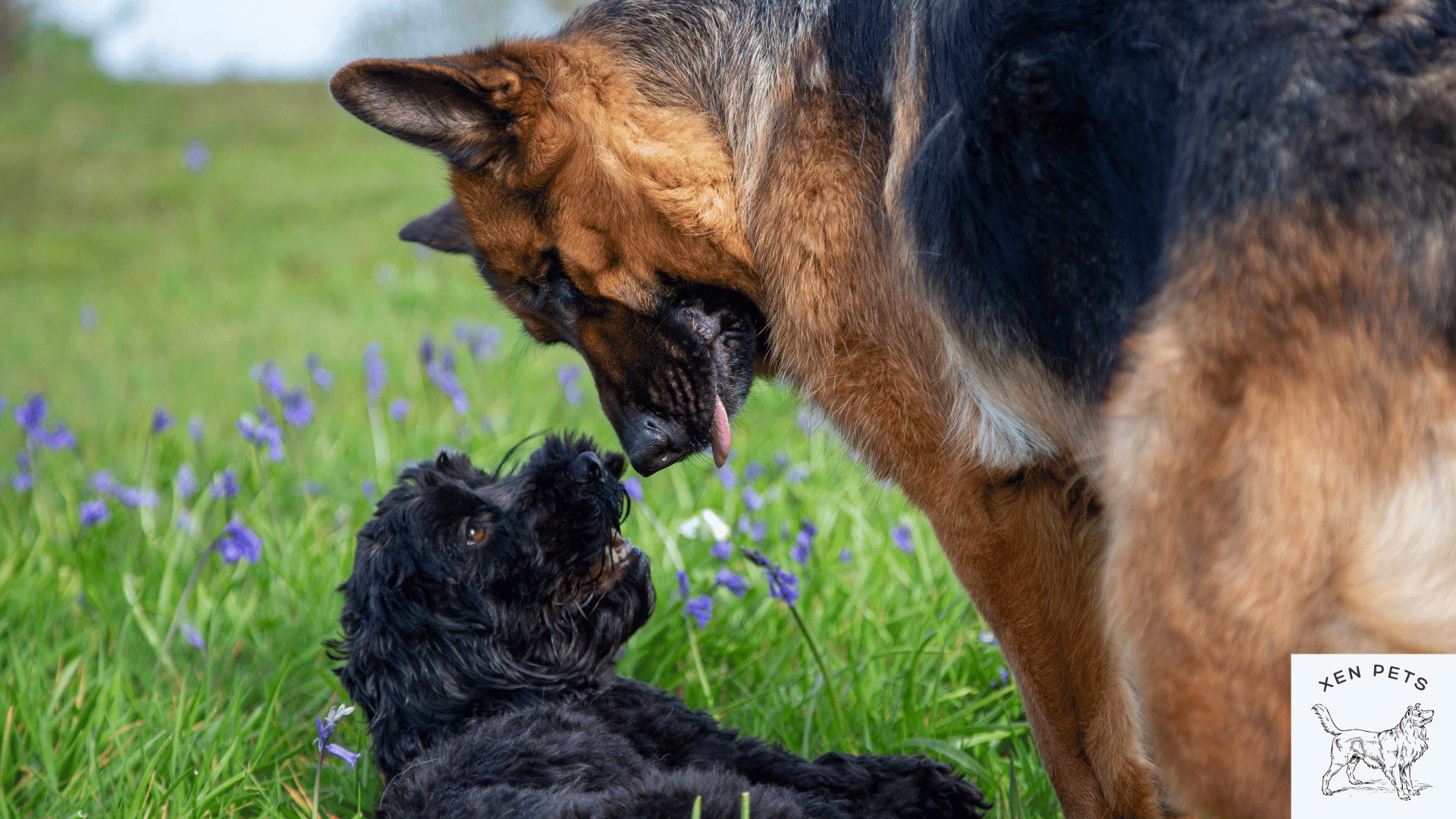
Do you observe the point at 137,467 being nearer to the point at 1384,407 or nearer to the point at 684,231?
the point at 684,231

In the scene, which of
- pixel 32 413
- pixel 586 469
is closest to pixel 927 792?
pixel 586 469

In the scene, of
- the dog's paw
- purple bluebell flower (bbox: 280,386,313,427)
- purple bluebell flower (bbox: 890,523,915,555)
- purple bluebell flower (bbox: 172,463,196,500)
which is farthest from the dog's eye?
purple bluebell flower (bbox: 172,463,196,500)

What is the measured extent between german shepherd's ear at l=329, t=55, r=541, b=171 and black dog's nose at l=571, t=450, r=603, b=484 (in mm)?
820

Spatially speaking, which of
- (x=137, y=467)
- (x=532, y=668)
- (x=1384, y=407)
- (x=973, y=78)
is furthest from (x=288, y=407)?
(x=1384, y=407)

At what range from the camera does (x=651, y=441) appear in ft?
9.05

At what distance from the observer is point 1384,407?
1389mm

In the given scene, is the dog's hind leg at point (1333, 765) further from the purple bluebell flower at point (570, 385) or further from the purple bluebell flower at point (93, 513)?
the purple bluebell flower at point (570, 385)

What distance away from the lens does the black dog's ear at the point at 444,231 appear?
10.2 feet

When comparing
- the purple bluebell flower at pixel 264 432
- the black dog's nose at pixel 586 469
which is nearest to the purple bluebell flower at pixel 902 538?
the black dog's nose at pixel 586 469

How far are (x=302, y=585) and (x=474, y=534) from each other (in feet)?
4.65

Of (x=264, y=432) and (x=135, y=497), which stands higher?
(x=264, y=432)

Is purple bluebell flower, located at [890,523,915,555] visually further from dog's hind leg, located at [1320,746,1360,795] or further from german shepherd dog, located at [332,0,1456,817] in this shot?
dog's hind leg, located at [1320,746,1360,795]

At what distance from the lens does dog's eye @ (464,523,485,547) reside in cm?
228

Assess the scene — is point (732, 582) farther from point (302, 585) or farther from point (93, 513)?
point (93, 513)
